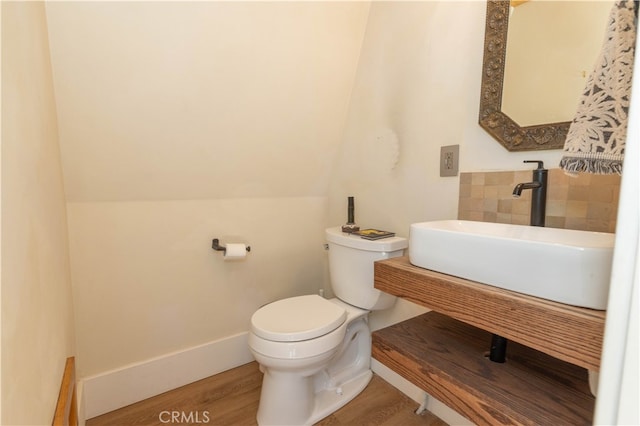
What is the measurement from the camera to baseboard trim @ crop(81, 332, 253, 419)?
1470 mm

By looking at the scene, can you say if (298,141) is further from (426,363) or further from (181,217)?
(426,363)

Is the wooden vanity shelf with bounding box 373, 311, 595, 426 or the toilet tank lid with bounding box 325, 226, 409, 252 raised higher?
the toilet tank lid with bounding box 325, 226, 409, 252

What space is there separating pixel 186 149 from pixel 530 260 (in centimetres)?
143

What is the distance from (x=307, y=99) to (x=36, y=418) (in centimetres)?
153

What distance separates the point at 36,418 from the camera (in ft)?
2.18

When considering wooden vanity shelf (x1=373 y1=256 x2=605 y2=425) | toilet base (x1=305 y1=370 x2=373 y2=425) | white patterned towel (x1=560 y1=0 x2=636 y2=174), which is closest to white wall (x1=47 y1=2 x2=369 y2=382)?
→ toilet base (x1=305 y1=370 x2=373 y2=425)

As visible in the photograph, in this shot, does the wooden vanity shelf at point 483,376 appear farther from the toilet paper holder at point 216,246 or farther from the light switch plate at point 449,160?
the toilet paper holder at point 216,246

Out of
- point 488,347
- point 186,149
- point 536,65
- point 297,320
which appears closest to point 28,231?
point 186,149

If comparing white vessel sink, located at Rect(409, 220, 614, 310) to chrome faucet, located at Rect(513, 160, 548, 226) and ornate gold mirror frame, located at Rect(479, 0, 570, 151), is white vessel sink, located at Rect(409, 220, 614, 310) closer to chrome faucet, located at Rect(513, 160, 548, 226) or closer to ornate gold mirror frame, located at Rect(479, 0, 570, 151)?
chrome faucet, located at Rect(513, 160, 548, 226)

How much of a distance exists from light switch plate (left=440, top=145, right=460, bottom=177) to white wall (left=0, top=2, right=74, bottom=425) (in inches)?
52.7

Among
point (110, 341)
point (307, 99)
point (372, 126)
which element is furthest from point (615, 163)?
point (110, 341)

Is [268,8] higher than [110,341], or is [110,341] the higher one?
[268,8]

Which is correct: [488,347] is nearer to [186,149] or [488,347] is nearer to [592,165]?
[592,165]

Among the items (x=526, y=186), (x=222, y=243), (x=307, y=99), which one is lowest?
(x=222, y=243)
